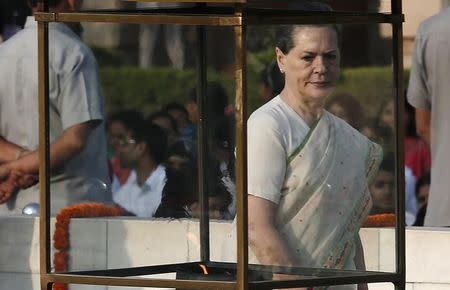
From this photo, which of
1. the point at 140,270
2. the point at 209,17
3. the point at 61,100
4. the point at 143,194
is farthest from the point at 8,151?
the point at 209,17

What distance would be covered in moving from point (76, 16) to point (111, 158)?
3.08 ft

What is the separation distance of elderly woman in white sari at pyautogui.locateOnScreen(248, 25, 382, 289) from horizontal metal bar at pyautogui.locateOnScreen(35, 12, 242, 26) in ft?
0.60

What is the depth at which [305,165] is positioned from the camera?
366 centimetres

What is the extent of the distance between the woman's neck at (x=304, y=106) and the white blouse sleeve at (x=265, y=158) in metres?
0.06

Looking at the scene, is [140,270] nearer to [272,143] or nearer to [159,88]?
[272,143]

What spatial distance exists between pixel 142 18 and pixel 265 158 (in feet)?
1.39

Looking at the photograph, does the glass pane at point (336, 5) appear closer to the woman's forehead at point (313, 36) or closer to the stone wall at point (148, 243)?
the woman's forehead at point (313, 36)

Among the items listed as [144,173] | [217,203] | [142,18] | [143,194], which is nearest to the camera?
[142,18]

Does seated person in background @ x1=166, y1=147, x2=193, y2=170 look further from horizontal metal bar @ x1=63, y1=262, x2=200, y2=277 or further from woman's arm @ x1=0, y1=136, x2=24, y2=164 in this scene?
woman's arm @ x1=0, y1=136, x2=24, y2=164

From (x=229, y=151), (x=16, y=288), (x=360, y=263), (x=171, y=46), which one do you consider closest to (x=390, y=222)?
(x=360, y=263)

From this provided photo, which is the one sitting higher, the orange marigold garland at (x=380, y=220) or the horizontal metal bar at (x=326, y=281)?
the orange marigold garland at (x=380, y=220)

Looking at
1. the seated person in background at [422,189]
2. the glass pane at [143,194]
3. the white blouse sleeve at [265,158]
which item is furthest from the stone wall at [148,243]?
the seated person in background at [422,189]

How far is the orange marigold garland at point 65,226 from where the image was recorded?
3.72m

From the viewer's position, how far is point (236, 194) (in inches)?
138
